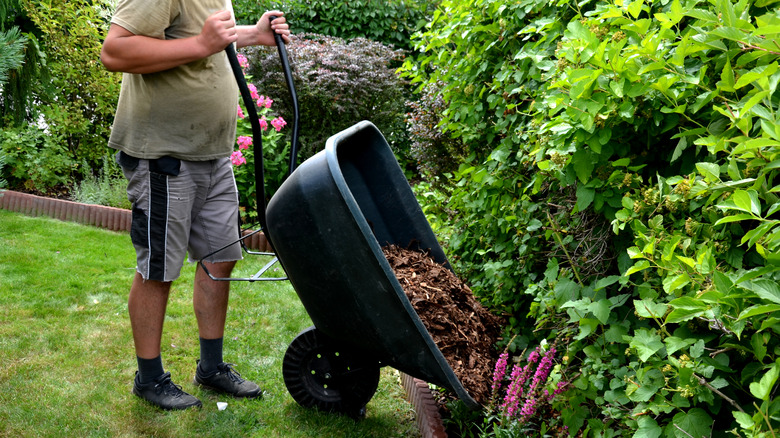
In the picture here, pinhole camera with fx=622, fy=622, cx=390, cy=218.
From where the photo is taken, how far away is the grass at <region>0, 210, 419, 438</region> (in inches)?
99.3

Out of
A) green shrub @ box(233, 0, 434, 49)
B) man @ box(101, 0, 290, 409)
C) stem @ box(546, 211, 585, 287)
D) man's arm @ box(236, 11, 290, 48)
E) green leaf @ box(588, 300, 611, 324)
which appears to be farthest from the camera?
green shrub @ box(233, 0, 434, 49)

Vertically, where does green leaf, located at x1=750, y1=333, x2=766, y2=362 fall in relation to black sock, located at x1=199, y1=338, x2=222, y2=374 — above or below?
above

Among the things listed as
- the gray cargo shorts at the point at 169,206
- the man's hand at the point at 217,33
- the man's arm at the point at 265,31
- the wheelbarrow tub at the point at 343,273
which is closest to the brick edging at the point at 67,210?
the gray cargo shorts at the point at 169,206

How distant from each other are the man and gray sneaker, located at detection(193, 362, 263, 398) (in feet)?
0.10

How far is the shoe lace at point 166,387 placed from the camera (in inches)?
104

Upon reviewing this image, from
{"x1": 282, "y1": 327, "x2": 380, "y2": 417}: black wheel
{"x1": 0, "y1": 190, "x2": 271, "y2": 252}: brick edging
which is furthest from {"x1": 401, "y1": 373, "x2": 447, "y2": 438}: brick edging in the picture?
{"x1": 0, "y1": 190, "x2": 271, "y2": 252}: brick edging

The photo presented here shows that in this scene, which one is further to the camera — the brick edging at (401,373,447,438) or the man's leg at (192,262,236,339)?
the man's leg at (192,262,236,339)

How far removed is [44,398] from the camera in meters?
2.63

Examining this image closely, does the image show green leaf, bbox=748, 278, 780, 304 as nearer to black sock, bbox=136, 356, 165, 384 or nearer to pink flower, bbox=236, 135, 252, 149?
black sock, bbox=136, 356, 165, 384

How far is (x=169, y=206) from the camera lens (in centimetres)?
251

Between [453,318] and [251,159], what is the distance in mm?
3398

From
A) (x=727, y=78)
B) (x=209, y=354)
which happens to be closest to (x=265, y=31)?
(x=209, y=354)

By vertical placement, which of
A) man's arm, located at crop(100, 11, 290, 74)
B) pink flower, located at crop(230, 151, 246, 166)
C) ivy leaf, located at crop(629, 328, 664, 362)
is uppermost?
man's arm, located at crop(100, 11, 290, 74)

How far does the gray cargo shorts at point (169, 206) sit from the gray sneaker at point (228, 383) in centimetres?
54
